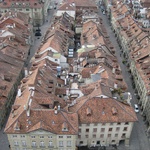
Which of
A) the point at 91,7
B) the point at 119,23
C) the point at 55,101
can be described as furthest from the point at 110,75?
the point at 91,7

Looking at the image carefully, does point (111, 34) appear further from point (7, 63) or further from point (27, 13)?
point (7, 63)

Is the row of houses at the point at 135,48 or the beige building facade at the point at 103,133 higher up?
the row of houses at the point at 135,48

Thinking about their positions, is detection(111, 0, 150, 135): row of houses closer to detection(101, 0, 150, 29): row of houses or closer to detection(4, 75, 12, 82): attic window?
detection(101, 0, 150, 29): row of houses

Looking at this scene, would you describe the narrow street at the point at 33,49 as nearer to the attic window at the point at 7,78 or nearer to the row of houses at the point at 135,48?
the attic window at the point at 7,78

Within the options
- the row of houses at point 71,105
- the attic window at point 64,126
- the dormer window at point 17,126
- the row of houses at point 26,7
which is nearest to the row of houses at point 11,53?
the row of houses at point 71,105

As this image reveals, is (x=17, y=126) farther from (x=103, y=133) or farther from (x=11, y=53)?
(x=11, y=53)

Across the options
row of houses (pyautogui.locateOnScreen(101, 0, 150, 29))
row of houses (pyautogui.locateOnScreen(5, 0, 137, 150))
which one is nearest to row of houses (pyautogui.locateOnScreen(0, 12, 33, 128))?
row of houses (pyautogui.locateOnScreen(5, 0, 137, 150))
